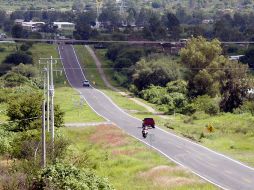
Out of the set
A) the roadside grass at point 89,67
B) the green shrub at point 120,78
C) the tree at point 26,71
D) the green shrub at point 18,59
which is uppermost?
the tree at point 26,71

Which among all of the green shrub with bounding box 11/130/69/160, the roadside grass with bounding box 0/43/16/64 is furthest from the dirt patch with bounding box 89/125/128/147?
the roadside grass with bounding box 0/43/16/64

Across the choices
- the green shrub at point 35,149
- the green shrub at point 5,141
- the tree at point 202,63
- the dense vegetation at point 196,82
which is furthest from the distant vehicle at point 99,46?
the green shrub at point 35,149

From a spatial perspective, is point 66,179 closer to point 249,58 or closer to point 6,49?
point 249,58

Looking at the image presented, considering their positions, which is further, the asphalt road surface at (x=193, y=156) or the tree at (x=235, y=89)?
the tree at (x=235, y=89)

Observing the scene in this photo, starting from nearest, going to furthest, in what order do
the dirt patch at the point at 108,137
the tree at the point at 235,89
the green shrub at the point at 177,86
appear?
the dirt patch at the point at 108,137, the tree at the point at 235,89, the green shrub at the point at 177,86

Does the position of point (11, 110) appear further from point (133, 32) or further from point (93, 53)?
point (133, 32)

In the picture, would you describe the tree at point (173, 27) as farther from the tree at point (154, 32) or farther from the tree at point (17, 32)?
the tree at point (17, 32)
